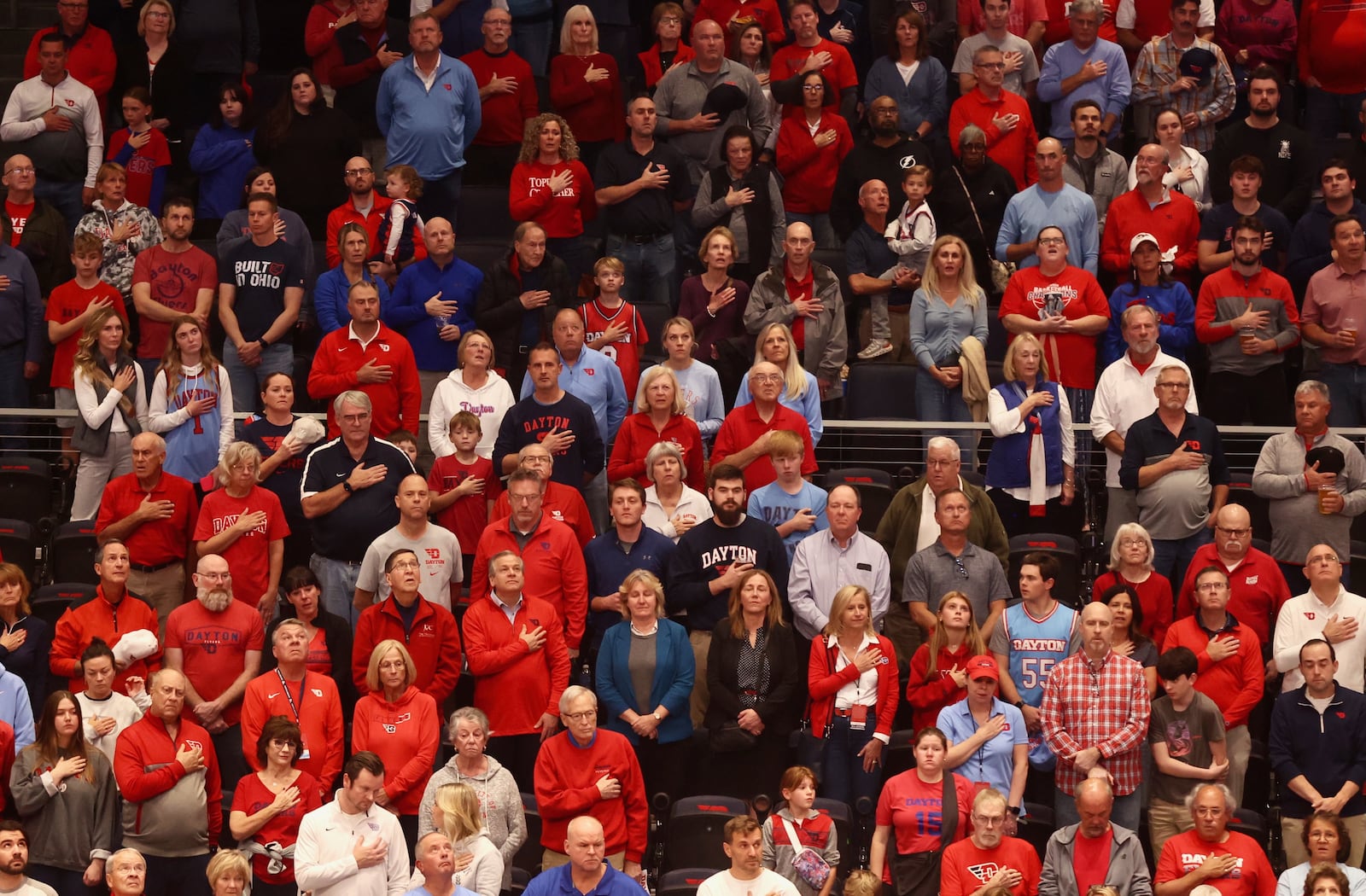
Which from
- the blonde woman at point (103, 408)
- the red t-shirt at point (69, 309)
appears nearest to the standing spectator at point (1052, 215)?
the blonde woman at point (103, 408)

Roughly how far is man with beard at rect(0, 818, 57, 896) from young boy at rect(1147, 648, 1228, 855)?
197 inches

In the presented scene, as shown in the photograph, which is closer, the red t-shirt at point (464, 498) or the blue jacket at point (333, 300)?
the red t-shirt at point (464, 498)

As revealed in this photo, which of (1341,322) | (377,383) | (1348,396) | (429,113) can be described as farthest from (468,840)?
(1341,322)

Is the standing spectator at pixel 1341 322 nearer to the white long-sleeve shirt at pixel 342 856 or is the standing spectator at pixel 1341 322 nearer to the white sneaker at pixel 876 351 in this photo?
the white sneaker at pixel 876 351

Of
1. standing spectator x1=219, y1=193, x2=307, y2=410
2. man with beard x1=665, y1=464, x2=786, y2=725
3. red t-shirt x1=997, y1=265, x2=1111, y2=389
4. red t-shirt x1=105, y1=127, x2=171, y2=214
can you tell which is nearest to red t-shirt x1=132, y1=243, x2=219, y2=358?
standing spectator x1=219, y1=193, x2=307, y2=410

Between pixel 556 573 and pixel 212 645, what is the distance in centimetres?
184

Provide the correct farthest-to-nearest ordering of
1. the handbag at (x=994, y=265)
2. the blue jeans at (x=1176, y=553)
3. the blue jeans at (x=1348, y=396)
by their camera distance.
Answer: the handbag at (x=994, y=265) → the blue jeans at (x=1348, y=396) → the blue jeans at (x=1176, y=553)

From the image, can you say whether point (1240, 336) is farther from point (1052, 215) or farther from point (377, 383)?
point (377, 383)

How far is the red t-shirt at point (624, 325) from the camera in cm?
1237

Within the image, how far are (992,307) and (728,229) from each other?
1933 millimetres

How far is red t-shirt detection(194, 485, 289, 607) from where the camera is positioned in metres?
11.2

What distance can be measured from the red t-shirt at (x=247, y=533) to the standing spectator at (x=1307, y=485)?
18.2ft

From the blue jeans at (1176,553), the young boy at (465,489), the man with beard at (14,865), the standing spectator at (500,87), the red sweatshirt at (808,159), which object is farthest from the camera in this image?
the standing spectator at (500,87)

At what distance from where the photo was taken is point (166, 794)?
9.94m
